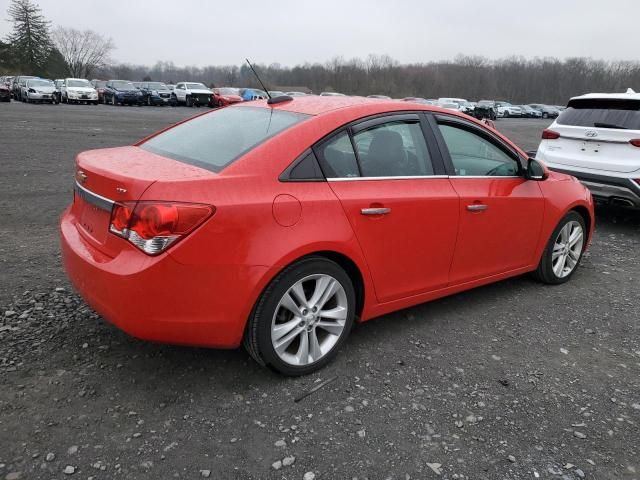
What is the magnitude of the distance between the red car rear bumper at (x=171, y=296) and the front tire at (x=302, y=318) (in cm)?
13

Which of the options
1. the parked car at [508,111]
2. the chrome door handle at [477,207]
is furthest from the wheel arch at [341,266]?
the parked car at [508,111]

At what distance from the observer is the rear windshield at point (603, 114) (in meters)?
6.54

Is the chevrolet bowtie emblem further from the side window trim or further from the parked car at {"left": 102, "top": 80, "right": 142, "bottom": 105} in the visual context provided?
the parked car at {"left": 102, "top": 80, "right": 142, "bottom": 105}

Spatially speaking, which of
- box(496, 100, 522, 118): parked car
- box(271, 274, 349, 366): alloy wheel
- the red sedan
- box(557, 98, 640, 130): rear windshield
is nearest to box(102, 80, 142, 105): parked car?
box(557, 98, 640, 130): rear windshield

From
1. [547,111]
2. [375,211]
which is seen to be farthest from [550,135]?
[547,111]

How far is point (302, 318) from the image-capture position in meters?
3.04

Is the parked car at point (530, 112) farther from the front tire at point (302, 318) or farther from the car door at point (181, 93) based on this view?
the front tire at point (302, 318)

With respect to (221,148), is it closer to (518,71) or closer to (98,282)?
(98,282)

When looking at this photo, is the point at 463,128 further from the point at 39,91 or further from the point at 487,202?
the point at 39,91

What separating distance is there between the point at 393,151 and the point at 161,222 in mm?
1636

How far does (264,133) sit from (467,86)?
352 ft

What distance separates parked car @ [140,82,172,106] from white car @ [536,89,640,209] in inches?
1406

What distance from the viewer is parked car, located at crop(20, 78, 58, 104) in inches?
1268

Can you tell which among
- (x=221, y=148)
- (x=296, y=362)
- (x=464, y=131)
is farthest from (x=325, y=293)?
(x=464, y=131)
